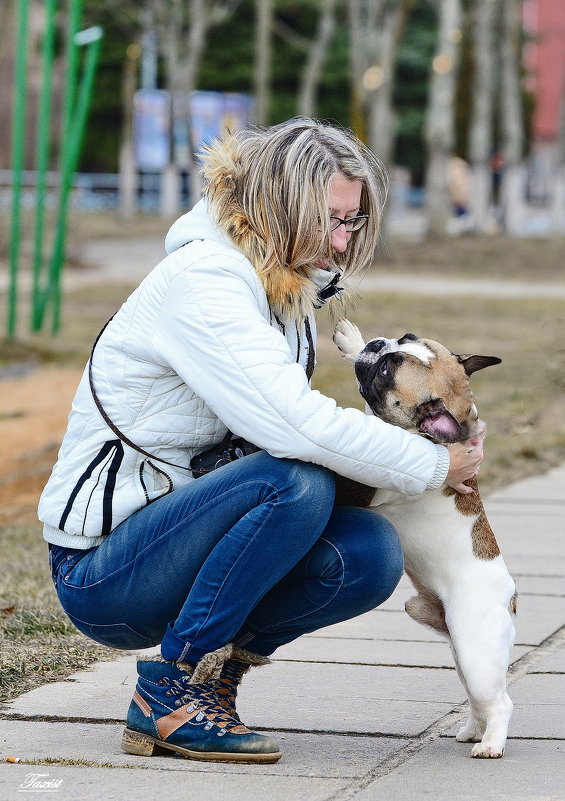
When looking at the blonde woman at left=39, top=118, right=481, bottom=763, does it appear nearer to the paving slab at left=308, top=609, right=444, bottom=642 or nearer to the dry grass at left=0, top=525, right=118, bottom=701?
the dry grass at left=0, top=525, right=118, bottom=701

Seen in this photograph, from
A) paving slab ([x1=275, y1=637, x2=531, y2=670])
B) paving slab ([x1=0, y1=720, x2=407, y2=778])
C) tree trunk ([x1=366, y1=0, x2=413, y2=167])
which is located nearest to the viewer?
paving slab ([x1=0, y1=720, x2=407, y2=778])

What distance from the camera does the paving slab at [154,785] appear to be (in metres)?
3.23

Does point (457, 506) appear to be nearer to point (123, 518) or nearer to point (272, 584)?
point (272, 584)

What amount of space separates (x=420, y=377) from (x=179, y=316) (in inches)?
27.6

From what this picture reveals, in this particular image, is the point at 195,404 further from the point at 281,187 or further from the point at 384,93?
the point at 384,93

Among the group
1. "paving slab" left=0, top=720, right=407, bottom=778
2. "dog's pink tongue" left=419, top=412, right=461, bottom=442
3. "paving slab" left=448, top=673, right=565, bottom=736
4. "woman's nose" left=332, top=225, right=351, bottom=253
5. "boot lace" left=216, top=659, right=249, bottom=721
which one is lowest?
"paving slab" left=448, top=673, right=565, bottom=736

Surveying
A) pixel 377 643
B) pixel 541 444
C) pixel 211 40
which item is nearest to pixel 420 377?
pixel 377 643

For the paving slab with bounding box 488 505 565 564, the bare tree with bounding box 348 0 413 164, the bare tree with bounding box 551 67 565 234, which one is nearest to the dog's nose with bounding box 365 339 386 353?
the paving slab with bounding box 488 505 565 564

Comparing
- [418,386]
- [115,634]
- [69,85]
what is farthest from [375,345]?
[69,85]

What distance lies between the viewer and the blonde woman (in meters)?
3.42

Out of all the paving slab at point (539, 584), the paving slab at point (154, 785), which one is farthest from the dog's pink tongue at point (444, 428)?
the paving slab at point (539, 584)

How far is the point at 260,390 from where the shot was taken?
3.38m

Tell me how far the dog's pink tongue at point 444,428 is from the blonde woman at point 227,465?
0.12 feet

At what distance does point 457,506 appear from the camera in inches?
146
